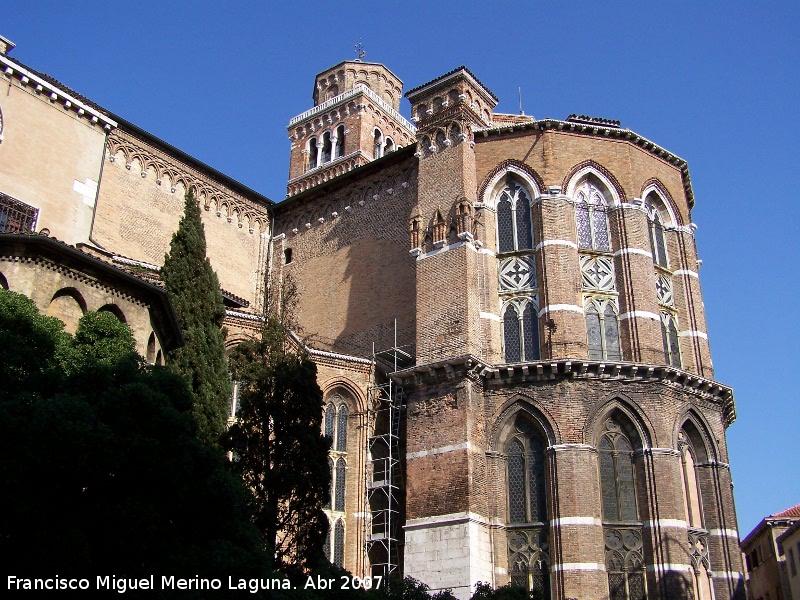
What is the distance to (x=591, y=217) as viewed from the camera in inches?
974

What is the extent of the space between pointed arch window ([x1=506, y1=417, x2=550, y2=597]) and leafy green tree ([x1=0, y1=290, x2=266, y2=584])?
9.92 m

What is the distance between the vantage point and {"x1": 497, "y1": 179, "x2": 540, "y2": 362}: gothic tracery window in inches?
917

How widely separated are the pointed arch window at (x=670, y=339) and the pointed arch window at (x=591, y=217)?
101 inches

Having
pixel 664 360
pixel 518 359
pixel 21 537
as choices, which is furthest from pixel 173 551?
pixel 664 360

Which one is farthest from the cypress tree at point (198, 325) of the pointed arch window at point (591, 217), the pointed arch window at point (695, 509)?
the pointed arch window at point (695, 509)

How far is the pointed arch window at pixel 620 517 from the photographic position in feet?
67.3

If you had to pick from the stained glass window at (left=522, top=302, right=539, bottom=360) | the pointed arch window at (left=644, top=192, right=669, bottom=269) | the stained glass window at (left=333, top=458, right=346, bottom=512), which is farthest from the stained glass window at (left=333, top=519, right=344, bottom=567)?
the pointed arch window at (left=644, top=192, right=669, bottom=269)

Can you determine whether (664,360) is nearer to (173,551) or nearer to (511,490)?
(511,490)

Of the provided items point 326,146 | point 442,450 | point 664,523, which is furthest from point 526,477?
point 326,146

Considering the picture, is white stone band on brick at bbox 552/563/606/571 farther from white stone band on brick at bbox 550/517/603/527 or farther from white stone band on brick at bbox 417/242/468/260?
white stone band on brick at bbox 417/242/468/260

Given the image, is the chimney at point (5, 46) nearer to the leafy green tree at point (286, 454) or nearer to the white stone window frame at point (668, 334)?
the leafy green tree at point (286, 454)

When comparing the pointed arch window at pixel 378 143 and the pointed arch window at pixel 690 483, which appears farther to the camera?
the pointed arch window at pixel 378 143

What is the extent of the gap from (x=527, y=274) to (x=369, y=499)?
7.48 meters

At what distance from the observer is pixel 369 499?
24.0 m
